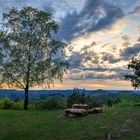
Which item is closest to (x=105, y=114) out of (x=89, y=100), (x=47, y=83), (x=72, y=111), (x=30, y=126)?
(x=72, y=111)

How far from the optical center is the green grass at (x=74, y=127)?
28.4 metres

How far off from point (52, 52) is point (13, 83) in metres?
5.93

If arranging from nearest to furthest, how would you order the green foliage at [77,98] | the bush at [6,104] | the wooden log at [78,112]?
the wooden log at [78,112] < the green foliage at [77,98] < the bush at [6,104]

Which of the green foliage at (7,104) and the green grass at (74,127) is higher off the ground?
the green foliage at (7,104)

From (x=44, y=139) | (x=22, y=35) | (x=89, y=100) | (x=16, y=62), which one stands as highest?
(x=22, y=35)

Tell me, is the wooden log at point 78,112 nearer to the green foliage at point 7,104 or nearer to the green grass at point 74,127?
the green grass at point 74,127

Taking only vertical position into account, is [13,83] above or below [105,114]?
above

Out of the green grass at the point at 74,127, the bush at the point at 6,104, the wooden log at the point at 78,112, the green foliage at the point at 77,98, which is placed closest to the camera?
the green grass at the point at 74,127

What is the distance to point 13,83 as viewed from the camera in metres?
51.3

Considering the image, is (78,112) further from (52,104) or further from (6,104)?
(6,104)

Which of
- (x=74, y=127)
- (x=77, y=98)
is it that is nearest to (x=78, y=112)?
(x=74, y=127)

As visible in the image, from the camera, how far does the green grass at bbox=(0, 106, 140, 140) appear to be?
93.2ft

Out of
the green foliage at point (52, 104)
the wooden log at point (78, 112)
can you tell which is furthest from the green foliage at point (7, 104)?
the wooden log at point (78, 112)

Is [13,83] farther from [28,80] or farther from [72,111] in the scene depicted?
[72,111]
